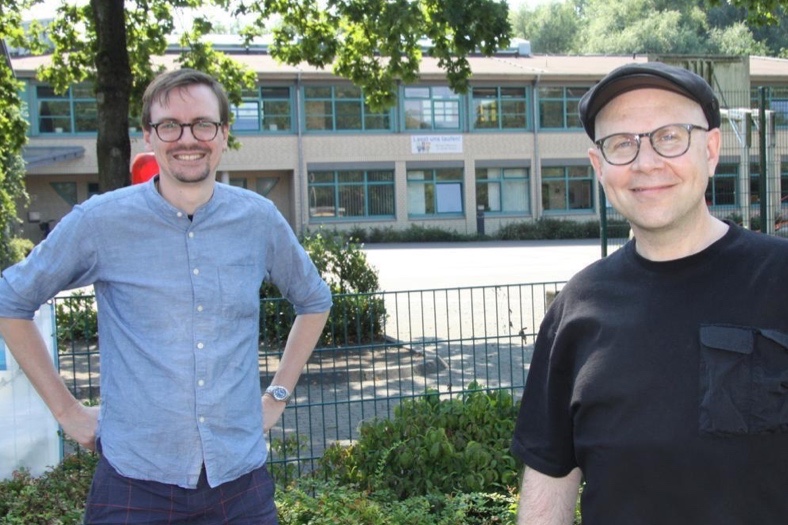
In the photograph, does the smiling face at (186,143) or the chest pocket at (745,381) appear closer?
the chest pocket at (745,381)

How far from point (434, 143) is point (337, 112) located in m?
4.14

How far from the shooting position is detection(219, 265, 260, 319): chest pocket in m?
2.86

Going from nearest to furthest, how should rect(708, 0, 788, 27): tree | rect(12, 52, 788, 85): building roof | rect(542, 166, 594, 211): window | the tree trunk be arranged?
the tree trunk → rect(708, 0, 788, 27): tree → rect(12, 52, 788, 85): building roof → rect(542, 166, 594, 211): window

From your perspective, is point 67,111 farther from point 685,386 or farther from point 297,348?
point 685,386

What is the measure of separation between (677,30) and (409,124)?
1481 inches

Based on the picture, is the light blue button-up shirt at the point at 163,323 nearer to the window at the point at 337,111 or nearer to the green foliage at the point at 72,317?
the green foliage at the point at 72,317

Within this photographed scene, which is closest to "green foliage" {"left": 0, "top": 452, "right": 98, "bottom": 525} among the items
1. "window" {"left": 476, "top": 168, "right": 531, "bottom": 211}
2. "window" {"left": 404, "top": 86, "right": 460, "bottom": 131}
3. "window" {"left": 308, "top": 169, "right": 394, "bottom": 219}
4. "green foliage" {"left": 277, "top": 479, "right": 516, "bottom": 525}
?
"green foliage" {"left": 277, "top": 479, "right": 516, "bottom": 525}

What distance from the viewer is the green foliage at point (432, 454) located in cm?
485

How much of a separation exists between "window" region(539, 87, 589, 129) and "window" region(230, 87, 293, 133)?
34.8ft

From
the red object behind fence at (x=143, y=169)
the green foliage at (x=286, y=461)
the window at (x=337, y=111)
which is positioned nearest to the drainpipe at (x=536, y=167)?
the window at (x=337, y=111)

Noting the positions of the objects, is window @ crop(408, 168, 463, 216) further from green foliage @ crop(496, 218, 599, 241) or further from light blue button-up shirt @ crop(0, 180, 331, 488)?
light blue button-up shirt @ crop(0, 180, 331, 488)

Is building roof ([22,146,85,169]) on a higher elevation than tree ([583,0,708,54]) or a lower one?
lower

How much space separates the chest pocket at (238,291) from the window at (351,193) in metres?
36.5

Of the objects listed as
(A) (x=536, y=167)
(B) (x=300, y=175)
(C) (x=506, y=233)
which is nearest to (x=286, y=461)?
(B) (x=300, y=175)
